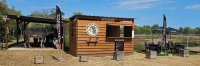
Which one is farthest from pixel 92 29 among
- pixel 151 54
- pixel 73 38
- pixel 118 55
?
pixel 151 54

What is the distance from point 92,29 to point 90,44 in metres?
1.04

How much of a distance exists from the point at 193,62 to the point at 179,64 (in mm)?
1761

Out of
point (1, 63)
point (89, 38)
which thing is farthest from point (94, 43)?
point (1, 63)

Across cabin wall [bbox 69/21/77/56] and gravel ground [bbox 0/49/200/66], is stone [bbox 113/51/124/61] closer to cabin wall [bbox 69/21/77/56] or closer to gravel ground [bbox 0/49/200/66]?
gravel ground [bbox 0/49/200/66]

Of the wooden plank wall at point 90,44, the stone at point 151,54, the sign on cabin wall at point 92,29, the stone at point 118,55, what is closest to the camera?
the stone at point 118,55

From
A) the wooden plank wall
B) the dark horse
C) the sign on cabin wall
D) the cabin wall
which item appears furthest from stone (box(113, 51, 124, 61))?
the dark horse

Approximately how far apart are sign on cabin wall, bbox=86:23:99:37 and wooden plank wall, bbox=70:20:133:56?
0.20 metres

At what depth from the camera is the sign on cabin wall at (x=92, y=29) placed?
24.4 m

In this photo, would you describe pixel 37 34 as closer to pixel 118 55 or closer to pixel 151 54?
pixel 118 55

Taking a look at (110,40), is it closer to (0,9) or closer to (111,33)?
(111,33)

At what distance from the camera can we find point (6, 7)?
47188mm

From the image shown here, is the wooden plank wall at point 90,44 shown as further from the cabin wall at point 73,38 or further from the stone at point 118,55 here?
the stone at point 118,55

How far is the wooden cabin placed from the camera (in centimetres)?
2428

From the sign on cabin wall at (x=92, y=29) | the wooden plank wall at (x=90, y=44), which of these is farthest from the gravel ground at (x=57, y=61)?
the sign on cabin wall at (x=92, y=29)
